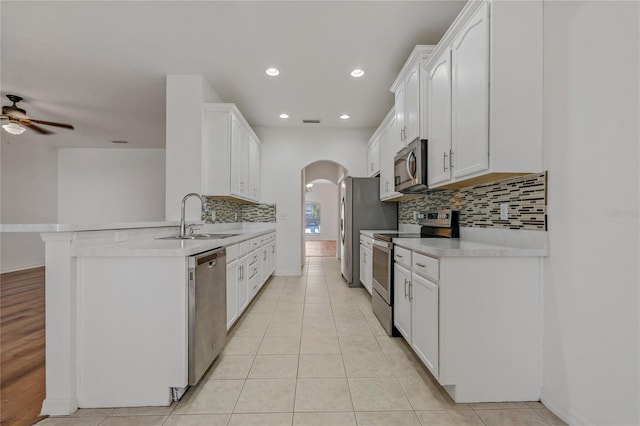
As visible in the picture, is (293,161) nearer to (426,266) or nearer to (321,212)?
(426,266)

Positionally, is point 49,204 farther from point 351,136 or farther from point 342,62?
point 342,62

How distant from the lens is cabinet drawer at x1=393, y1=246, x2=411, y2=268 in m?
2.23

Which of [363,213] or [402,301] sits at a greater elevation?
[363,213]

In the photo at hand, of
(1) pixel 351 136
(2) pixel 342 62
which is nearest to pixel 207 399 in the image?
(2) pixel 342 62

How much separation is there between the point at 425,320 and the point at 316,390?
81 cm

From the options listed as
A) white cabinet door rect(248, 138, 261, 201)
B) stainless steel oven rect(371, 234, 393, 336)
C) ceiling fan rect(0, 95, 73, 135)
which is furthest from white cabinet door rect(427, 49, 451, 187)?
ceiling fan rect(0, 95, 73, 135)

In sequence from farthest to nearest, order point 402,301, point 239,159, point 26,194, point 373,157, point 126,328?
1. point 26,194
2. point 373,157
3. point 239,159
4. point 402,301
5. point 126,328

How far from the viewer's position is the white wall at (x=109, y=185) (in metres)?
6.91

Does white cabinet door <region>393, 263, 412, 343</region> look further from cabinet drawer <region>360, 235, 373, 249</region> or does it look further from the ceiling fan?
the ceiling fan

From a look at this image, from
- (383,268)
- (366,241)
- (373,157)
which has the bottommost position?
(383,268)

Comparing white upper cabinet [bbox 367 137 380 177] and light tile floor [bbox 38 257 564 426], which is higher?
white upper cabinet [bbox 367 137 380 177]

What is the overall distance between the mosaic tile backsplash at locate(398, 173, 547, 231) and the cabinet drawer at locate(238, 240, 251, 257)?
6.89 ft

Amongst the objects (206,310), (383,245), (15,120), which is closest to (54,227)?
(206,310)

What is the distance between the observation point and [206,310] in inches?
75.3
